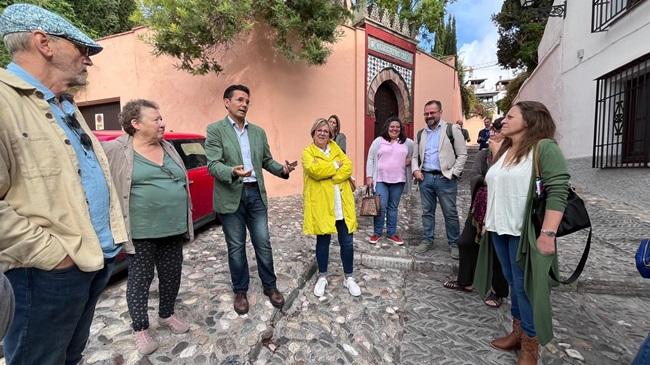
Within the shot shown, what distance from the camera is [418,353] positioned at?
8.18ft

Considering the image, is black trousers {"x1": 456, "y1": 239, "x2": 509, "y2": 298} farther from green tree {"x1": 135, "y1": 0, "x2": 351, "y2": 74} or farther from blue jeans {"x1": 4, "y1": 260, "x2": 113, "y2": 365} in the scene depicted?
green tree {"x1": 135, "y1": 0, "x2": 351, "y2": 74}

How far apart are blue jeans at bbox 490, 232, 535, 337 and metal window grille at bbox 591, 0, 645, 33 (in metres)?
6.33

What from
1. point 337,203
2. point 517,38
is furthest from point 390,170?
point 517,38

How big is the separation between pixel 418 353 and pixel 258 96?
6.38 meters

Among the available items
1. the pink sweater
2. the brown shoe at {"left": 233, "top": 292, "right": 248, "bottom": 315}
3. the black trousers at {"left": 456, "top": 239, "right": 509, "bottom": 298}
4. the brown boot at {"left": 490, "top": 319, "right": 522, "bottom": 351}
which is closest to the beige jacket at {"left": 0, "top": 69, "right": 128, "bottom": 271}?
the brown shoe at {"left": 233, "top": 292, "right": 248, "bottom": 315}

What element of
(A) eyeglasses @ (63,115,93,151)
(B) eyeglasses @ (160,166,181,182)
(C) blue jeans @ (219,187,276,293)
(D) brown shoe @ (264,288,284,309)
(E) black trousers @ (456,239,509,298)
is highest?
(A) eyeglasses @ (63,115,93,151)

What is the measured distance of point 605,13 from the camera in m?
6.63

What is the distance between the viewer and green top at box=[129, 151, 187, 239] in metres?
2.28

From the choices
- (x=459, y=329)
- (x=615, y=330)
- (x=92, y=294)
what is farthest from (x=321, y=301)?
(x=615, y=330)

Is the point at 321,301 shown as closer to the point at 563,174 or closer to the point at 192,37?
the point at 563,174

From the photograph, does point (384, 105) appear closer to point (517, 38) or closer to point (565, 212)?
point (565, 212)

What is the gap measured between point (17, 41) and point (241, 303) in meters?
2.32

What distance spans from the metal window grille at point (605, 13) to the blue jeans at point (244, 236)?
7.32 metres

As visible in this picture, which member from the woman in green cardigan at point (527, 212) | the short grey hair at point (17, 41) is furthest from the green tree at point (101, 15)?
the woman in green cardigan at point (527, 212)
